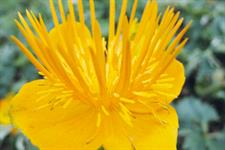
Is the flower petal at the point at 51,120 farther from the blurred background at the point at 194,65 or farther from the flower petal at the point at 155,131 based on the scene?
the blurred background at the point at 194,65

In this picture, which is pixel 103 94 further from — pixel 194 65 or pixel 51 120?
pixel 194 65

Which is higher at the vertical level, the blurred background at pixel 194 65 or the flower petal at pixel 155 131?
the flower petal at pixel 155 131

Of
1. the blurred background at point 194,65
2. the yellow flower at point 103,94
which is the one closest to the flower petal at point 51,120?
the yellow flower at point 103,94

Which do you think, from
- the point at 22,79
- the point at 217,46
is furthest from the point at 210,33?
the point at 22,79

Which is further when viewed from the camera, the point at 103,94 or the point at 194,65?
the point at 194,65

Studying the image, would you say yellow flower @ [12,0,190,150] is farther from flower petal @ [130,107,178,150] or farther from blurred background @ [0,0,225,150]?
blurred background @ [0,0,225,150]

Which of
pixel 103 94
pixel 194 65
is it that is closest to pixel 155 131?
pixel 103 94

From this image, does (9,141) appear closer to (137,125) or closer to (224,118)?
(224,118)
